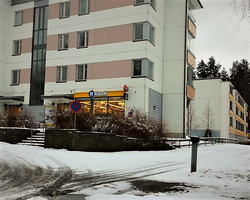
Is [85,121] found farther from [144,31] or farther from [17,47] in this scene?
[17,47]

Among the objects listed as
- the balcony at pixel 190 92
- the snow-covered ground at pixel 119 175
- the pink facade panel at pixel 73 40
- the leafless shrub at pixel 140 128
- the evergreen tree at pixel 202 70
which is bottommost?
the snow-covered ground at pixel 119 175

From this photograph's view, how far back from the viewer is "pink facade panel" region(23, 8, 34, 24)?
33.3 meters

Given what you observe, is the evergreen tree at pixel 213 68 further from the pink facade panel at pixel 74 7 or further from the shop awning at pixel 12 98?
the shop awning at pixel 12 98

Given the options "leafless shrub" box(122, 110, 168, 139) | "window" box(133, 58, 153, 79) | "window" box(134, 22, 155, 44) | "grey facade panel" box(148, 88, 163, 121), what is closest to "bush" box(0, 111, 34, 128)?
"leafless shrub" box(122, 110, 168, 139)

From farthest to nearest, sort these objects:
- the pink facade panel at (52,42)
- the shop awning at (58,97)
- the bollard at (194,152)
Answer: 1. the pink facade panel at (52,42)
2. the shop awning at (58,97)
3. the bollard at (194,152)

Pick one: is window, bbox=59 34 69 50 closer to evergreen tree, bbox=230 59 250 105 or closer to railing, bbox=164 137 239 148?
railing, bbox=164 137 239 148

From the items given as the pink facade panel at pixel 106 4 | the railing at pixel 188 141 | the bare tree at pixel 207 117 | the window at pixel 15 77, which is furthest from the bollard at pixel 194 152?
the bare tree at pixel 207 117

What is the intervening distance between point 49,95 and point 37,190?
23.9 m

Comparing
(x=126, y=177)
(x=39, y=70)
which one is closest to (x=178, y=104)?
(x=39, y=70)

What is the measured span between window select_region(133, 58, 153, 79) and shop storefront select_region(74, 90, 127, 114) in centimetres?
208

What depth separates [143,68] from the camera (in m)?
26.4

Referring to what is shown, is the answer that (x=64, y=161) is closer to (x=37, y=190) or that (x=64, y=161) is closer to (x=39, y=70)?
(x=37, y=190)

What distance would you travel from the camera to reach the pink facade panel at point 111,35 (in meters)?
27.5

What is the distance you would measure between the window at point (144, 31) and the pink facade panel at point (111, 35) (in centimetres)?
46
